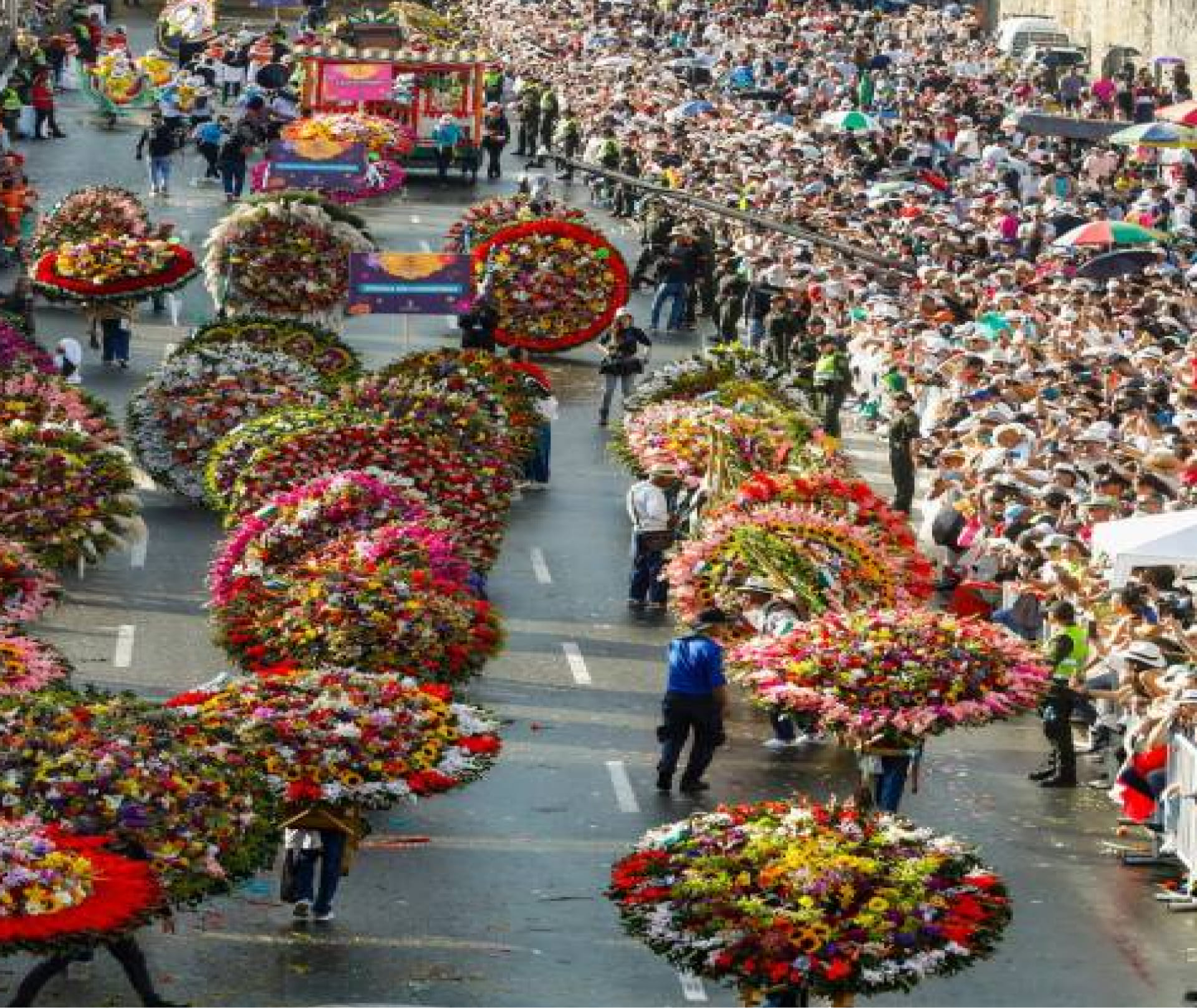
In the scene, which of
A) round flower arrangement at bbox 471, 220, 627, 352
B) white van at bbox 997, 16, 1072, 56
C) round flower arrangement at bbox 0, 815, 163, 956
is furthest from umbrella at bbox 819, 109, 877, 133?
round flower arrangement at bbox 0, 815, 163, 956

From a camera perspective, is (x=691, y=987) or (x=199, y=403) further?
(x=199, y=403)

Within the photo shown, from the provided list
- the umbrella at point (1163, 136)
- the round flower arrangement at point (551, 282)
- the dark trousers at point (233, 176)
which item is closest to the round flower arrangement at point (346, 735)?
the round flower arrangement at point (551, 282)

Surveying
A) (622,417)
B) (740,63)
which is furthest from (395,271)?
(740,63)

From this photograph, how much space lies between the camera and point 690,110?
193 ft

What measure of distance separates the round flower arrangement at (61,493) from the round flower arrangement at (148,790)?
29.2ft

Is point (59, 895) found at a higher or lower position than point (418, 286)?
higher

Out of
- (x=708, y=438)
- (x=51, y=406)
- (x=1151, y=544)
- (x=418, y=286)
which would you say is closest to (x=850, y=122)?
(x=418, y=286)

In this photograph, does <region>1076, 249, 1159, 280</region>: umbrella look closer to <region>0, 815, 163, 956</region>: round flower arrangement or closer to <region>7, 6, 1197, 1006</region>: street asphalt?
<region>7, 6, 1197, 1006</region>: street asphalt

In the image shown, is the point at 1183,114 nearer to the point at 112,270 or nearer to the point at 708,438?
the point at 112,270

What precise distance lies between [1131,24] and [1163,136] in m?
21.2

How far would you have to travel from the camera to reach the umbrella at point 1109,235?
131 feet

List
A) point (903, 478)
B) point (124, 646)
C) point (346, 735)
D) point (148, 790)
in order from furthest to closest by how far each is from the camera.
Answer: point (903, 478) < point (124, 646) < point (346, 735) < point (148, 790)

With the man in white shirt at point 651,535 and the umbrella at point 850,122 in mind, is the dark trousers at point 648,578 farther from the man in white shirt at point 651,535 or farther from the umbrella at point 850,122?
the umbrella at point 850,122

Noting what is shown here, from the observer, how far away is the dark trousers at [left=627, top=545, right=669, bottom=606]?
2906cm
